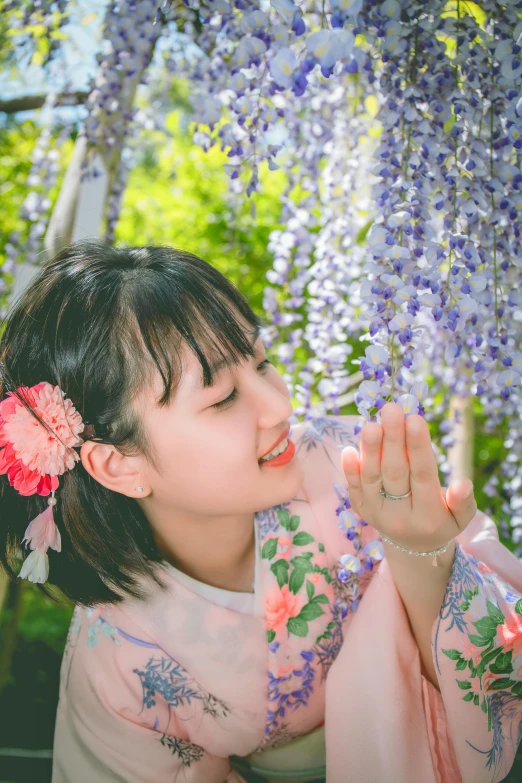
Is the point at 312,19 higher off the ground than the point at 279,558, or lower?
higher

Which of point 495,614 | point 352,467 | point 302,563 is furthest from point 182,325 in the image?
point 495,614

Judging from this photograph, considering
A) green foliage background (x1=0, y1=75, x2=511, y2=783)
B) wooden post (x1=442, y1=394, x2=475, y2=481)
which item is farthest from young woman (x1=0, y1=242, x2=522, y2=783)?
green foliage background (x1=0, y1=75, x2=511, y2=783)

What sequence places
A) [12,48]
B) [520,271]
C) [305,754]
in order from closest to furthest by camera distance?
[520,271]
[305,754]
[12,48]

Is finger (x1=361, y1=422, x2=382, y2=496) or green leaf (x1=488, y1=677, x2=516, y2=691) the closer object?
finger (x1=361, y1=422, x2=382, y2=496)

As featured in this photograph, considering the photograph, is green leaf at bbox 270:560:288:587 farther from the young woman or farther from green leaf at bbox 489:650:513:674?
green leaf at bbox 489:650:513:674

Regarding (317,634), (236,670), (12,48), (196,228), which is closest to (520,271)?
(317,634)

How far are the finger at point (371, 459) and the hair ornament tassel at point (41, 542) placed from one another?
0.68m

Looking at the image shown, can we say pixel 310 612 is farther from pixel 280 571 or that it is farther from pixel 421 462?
pixel 421 462

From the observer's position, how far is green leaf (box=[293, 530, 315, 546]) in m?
1.59

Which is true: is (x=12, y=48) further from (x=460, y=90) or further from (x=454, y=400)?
(x=454, y=400)

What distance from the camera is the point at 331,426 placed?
177cm

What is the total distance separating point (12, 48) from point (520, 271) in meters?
1.99

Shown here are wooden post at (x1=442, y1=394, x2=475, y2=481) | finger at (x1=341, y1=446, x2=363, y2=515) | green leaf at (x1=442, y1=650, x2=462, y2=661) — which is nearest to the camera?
finger at (x1=341, y1=446, x2=363, y2=515)

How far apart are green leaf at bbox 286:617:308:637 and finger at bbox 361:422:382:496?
54cm
